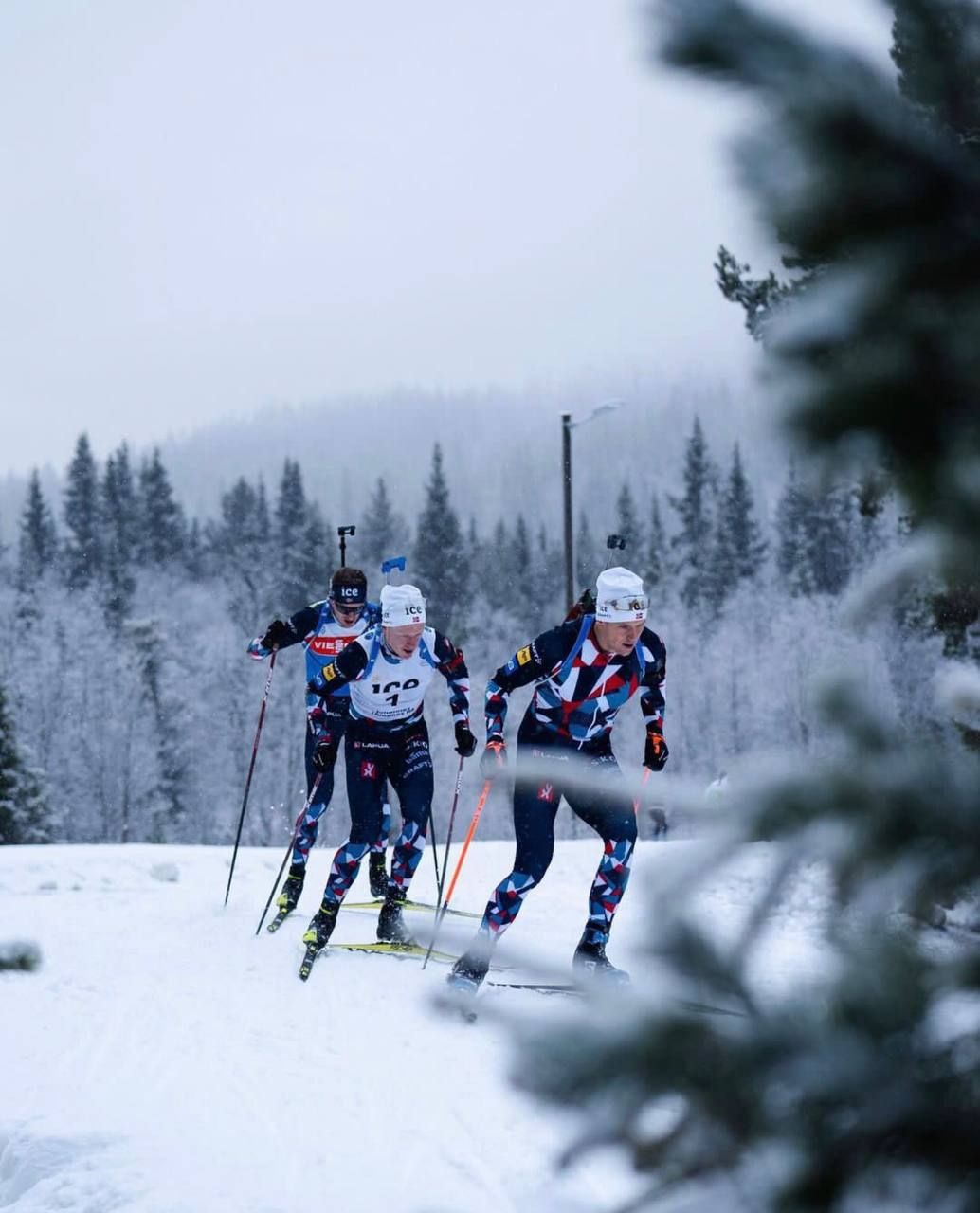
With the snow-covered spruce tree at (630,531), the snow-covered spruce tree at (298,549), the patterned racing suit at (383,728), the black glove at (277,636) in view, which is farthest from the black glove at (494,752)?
the snow-covered spruce tree at (630,531)

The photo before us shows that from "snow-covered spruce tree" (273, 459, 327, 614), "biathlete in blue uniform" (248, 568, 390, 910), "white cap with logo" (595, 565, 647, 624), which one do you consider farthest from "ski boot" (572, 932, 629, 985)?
"snow-covered spruce tree" (273, 459, 327, 614)

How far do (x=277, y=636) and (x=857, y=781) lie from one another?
28.4ft

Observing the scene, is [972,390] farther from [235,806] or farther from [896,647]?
[235,806]

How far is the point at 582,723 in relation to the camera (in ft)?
22.5

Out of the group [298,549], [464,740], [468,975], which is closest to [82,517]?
[298,549]

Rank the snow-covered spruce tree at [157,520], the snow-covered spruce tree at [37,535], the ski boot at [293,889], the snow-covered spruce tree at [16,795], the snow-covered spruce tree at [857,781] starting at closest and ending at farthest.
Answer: the snow-covered spruce tree at [857,781]
the ski boot at [293,889]
the snow-covered spruce tree at [16,795]
the snow-covered spruce tree at [37,535]
the snow-covered spruce tree at [157,520]

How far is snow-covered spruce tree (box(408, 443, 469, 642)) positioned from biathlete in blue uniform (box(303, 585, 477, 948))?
6350cm

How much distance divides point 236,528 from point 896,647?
193 ft

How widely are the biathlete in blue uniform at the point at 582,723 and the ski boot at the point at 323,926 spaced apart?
1517mm

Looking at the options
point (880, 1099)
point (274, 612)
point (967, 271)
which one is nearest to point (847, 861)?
Answer: point (880, 1099)

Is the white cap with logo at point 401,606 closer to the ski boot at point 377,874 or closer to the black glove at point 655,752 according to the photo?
the black glove at point 655,752

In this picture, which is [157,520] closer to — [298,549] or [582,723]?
[298,549]

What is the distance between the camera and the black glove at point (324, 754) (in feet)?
28.5

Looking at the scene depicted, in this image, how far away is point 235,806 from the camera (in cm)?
5528
